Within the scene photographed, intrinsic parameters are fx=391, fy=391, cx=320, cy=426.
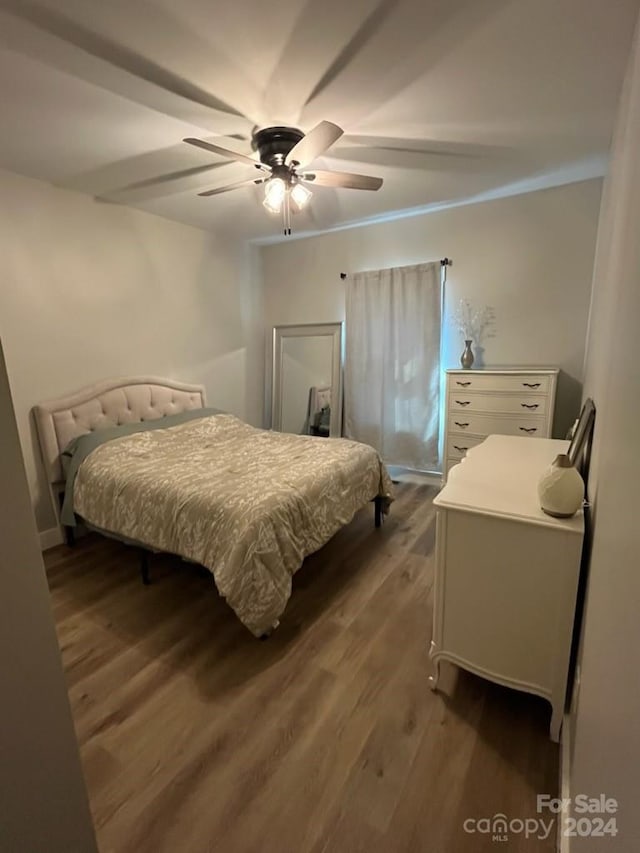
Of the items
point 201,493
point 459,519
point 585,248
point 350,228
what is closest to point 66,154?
point 201,493

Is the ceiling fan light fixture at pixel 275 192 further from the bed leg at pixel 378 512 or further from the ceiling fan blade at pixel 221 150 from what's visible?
the bed leg at pixel 378 512

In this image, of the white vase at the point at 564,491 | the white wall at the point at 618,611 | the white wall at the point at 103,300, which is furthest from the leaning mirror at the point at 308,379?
the white wall at the point at 618,611

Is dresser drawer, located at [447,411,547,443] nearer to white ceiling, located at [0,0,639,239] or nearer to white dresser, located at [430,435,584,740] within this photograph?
white dresser, located at [430,435,584,740]

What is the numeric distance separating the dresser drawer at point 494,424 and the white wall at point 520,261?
1.17 ft

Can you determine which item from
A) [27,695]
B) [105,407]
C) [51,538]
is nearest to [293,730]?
[27,695]

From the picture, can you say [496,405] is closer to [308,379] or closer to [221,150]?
[308,379]

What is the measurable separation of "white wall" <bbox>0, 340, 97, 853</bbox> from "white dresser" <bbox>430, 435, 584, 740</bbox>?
3.92ft

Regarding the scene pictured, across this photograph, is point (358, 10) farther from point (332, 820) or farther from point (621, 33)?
point (332, 820)

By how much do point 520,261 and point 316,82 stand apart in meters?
2.26

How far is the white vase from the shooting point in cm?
127

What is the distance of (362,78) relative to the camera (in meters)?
1.72

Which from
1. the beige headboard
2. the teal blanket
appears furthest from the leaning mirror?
the teal blanket

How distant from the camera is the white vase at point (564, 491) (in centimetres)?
127

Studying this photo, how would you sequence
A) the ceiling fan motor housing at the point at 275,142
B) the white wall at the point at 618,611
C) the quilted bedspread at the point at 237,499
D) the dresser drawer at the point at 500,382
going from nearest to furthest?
the white wall at the point at 618,611, the quilted bedspread at the point at 237,499, the ceiling fan motor housing at the point at 275,142, the dresser drawer at the point at 500,382
